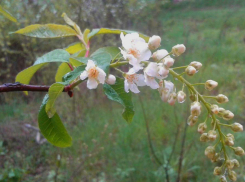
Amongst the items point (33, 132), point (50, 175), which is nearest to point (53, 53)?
point (50, 175)

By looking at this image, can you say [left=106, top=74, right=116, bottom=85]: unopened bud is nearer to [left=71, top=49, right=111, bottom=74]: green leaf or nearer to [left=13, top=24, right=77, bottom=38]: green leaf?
[left=71, top=49, right=111, bottom=74]: green leaf

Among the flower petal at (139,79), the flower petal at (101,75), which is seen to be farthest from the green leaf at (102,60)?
the flower petal at (139,79)

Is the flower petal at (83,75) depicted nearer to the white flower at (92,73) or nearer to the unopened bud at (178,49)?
the white flower at (92,73)

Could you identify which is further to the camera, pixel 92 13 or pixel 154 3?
pixel 154 3

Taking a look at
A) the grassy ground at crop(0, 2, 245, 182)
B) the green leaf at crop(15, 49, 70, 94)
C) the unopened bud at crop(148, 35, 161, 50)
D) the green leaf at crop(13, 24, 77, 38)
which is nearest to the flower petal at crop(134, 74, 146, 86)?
the unopened bud at crop(148, 35, 161, 50)

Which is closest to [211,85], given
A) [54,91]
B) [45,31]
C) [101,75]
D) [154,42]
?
[154,42]

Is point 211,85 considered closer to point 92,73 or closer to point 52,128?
point 92,73

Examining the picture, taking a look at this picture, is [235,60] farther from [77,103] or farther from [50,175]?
[50,175]
